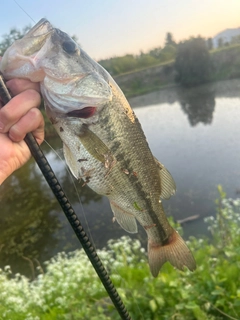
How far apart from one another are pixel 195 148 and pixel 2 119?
11230mm

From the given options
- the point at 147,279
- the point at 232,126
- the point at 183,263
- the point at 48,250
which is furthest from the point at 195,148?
the point at 183,263

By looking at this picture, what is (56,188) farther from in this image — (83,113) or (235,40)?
(235,40)

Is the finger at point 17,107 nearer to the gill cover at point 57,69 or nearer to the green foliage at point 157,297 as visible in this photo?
the gill cover at point 57,69

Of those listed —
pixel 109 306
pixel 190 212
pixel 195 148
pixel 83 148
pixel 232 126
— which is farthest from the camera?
pixel 232 126

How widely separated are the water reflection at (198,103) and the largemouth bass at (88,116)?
14888 mm

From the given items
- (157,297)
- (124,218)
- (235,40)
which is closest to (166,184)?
(124,218)

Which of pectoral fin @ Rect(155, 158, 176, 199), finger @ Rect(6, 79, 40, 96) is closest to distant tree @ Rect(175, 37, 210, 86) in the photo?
pectoral fin @ Rect(155, 158, 176, 199)

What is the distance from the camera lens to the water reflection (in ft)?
55.9

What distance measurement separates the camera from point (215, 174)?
933 cm

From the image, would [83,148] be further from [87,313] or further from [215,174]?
[215,174]

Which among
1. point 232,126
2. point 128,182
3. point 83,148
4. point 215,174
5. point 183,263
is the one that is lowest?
point 232,126

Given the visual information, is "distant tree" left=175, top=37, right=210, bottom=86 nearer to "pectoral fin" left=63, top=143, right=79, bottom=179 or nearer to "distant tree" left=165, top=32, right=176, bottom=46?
"distant tree" left=165, top=32, right=176, bottom=46

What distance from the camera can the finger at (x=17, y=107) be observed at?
4.10 feet

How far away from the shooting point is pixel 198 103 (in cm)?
2123
